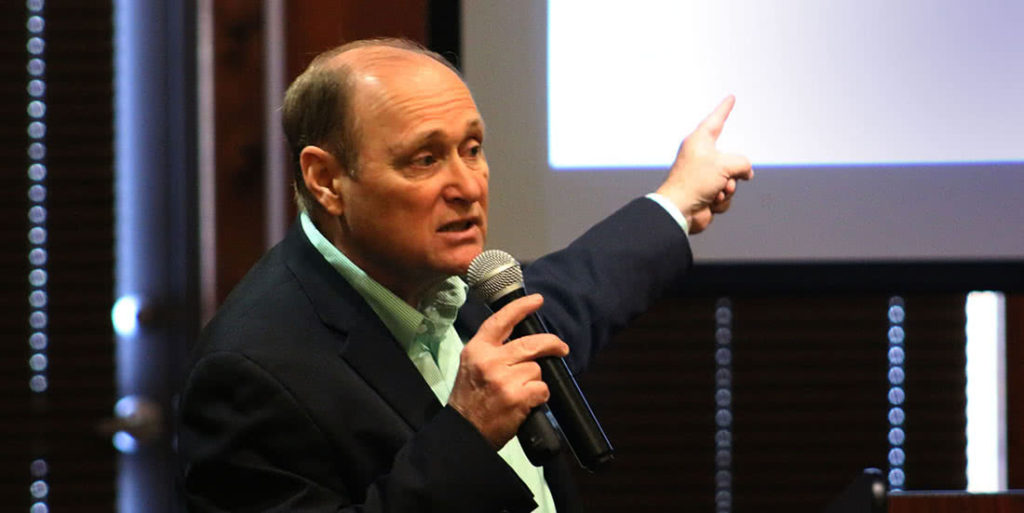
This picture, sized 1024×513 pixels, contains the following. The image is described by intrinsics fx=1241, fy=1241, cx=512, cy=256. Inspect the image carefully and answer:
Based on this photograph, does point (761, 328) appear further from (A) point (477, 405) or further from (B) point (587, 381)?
(A) point (477, 405)

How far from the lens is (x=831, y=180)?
6.40ft

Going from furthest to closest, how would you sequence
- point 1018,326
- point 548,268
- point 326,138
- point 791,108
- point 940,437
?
point 940,437
point 1018,326
point 791,108
point 548,268
point 326,138

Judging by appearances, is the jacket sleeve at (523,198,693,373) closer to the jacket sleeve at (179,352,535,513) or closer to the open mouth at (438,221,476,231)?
the open mouth at (438,221,476,231)

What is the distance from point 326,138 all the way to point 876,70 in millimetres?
996

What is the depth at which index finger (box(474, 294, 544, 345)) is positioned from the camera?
1.15 meters

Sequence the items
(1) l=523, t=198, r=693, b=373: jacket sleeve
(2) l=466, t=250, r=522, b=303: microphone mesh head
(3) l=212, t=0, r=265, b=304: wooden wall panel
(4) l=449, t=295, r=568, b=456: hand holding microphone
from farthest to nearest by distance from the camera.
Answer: (3) l=212, t=0, r=265, b=304: wooden wall panel < (1) l=523, t=198, r=693, b=373: jacket sleeve < (2) l=466, t=250, r=522, b=303: microphone mesh head < (4) l=449, t=295, r=568, b=456: hand holding microphone

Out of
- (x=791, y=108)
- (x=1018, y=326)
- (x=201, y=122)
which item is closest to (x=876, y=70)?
(x=791, y=108)

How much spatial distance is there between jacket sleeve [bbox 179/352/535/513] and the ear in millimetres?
226

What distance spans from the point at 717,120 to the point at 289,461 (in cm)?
88

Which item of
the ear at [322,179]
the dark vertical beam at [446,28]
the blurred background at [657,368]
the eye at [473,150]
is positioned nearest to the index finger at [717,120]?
the dark vertical beam at [446,28]

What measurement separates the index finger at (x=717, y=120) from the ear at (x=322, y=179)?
Answer: 2.13 ft

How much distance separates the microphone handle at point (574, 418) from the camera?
1150 mm

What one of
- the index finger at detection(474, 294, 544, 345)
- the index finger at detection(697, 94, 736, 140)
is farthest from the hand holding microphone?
the index finger at detection(697, 94, 736, 140)

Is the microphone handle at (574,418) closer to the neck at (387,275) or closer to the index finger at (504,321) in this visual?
the index finger at (504,321)
